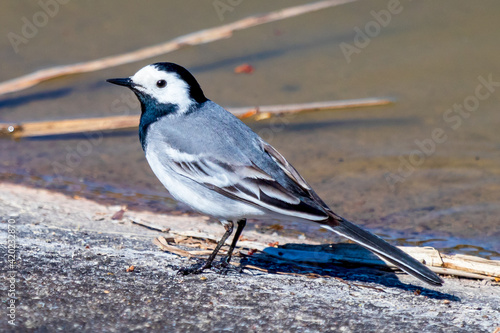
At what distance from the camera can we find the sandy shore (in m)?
3.82

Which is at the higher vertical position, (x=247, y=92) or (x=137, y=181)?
(x=247, y=92)

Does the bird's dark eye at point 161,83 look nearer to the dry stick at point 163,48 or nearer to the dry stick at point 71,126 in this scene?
the dry stick at point 71,126

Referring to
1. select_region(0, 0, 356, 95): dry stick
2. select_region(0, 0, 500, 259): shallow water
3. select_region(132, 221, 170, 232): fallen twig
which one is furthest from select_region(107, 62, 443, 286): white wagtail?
select_region(0, 0, 356, 95): dry stick

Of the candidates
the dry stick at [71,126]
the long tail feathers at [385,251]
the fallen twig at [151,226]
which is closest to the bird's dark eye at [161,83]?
the fallen twig at [151,226]

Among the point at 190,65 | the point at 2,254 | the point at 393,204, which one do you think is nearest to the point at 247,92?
the point at 190,65

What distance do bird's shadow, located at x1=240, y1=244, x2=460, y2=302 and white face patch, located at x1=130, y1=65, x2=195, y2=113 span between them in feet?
4.50

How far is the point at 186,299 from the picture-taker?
13.6 ft

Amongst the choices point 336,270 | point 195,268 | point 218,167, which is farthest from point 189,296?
point 336,270

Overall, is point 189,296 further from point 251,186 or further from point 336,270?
point 336,270

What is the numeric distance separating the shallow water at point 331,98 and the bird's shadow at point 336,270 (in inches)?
48.2

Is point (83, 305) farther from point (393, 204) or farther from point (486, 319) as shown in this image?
point (393, 204)

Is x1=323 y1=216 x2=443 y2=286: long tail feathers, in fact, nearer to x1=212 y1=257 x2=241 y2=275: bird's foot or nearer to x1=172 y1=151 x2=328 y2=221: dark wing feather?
x1=172 y1=151 x2=328 y2=221: dark wing feather

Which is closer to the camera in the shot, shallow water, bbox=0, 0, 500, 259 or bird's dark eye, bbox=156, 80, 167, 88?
bird's dark eye, bbox=156, 80, 167, 88

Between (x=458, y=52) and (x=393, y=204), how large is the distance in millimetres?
3973
